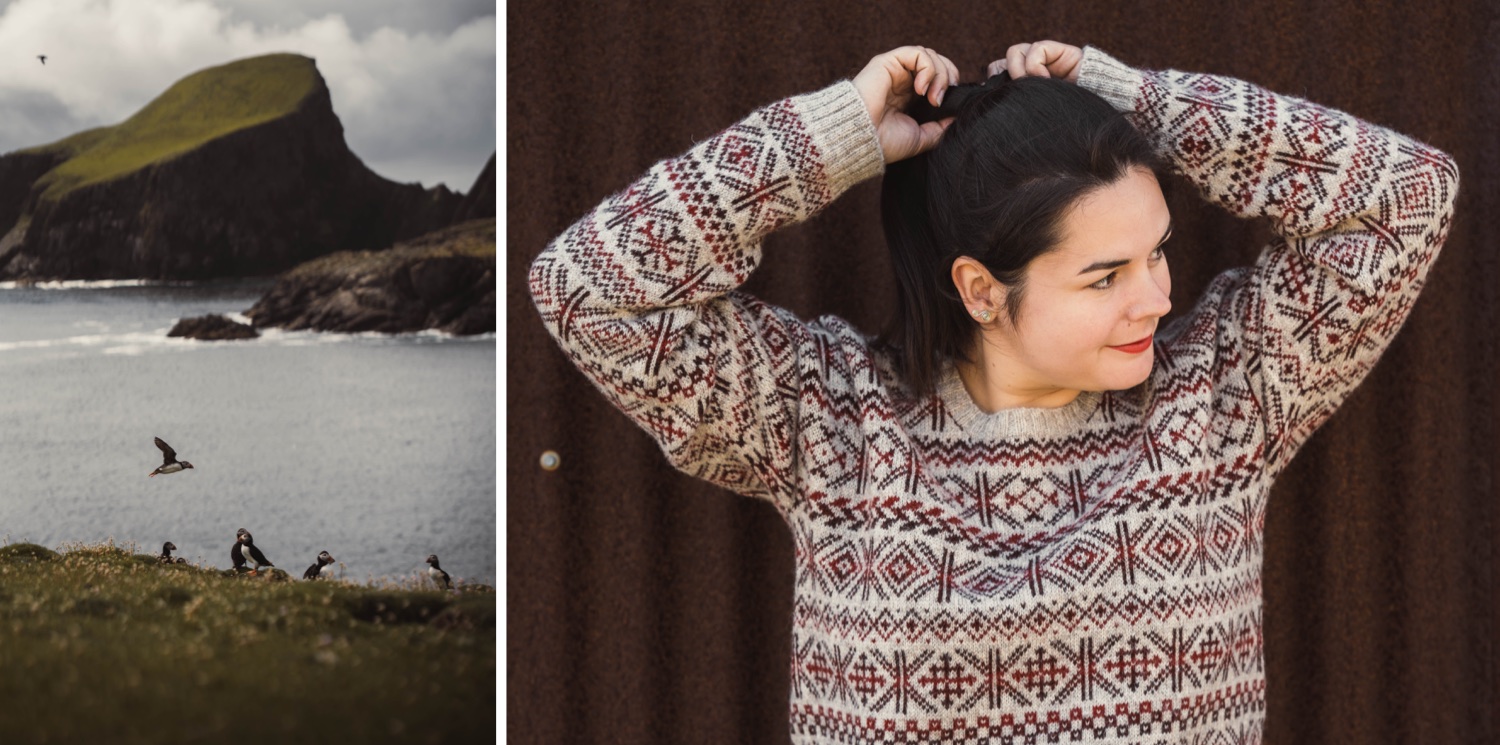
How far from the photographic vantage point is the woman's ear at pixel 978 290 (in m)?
1.06

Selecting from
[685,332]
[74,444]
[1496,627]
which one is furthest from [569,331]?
[1496,627]

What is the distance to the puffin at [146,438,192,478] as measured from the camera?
1.18 m

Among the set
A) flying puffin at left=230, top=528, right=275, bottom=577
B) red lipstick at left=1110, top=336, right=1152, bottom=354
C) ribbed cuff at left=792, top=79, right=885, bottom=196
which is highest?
ribbed cuff at left=792, top=79, right=885, bottom=196

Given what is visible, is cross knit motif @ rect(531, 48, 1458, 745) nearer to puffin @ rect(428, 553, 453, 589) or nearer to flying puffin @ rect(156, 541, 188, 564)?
puffin @ rect(428, 553, 453, 589)

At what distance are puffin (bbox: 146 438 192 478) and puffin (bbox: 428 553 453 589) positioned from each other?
0.82 feet

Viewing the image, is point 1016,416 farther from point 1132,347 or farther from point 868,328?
point 868,328

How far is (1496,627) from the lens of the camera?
140 centimetres

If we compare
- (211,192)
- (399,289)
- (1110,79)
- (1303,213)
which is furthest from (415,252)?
(1303,213)

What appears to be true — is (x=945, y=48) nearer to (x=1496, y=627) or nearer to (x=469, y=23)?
(x=469, y=23)

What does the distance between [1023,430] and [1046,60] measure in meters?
0.34

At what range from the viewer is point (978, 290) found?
1075mm

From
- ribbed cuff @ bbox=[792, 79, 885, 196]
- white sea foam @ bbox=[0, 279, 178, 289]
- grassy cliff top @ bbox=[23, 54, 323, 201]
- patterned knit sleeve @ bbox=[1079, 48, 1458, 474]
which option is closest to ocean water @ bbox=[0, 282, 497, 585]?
white sea foam @ bbox=[0, 279, 178, 289]

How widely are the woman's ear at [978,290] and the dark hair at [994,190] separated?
1 centimetres

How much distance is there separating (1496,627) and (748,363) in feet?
3.11
